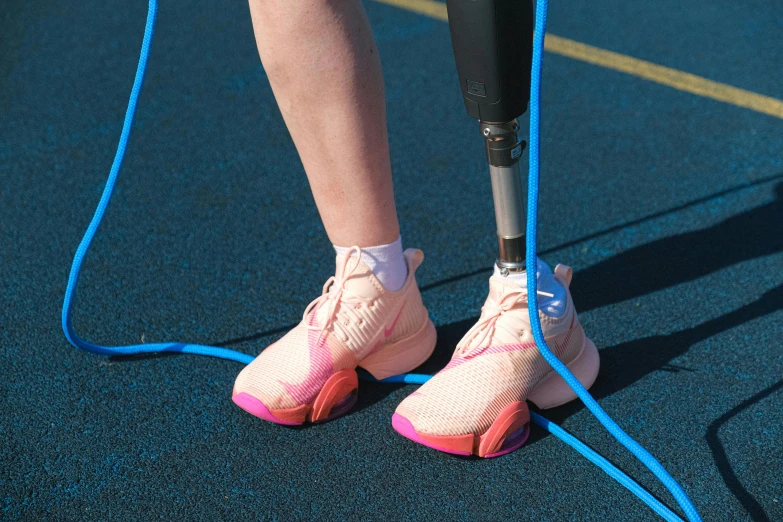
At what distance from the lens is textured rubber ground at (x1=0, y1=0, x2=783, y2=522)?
3.90 ft

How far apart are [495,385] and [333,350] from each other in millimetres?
271

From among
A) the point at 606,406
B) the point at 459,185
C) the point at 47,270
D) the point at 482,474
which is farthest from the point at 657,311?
the point at 47,270

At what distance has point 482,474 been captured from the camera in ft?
3.90

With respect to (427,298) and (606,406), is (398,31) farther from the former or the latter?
(606,406)

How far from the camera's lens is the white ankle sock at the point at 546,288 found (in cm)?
124

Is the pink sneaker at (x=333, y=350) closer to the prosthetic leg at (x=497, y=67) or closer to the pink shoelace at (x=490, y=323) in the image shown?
the pink shoelace at (x=490, y=323)

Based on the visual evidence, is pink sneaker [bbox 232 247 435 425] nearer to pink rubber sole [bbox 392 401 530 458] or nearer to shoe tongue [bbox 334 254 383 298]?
shoe tongue [bbox 334 254 383 298]

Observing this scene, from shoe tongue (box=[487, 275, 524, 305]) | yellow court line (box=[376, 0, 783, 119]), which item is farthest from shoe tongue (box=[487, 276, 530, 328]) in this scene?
yellow court line (box=[376, 0, 783, 119])

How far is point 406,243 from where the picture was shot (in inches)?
70.6

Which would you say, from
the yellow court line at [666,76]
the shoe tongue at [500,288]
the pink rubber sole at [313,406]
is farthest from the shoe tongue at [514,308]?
the yellow court line at [666,76]

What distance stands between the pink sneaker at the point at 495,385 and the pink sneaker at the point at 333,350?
122 millimetres

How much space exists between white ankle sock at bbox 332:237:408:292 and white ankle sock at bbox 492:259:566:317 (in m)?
0.17

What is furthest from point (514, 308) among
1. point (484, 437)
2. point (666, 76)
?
point (666, 76)

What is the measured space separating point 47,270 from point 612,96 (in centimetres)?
163
